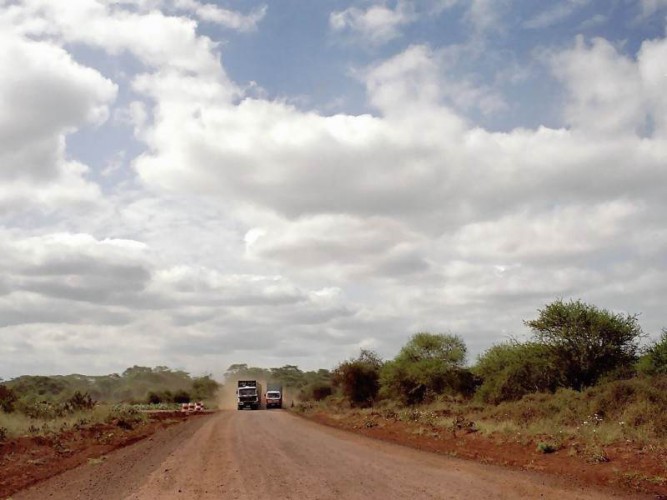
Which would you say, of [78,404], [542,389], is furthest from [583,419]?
[78,404]

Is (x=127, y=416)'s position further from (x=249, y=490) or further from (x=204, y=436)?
(x=249, y=490)

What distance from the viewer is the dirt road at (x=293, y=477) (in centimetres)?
1118

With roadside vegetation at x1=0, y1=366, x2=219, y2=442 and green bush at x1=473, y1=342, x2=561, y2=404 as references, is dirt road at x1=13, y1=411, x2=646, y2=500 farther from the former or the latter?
green bush at x1=473, y1=342, x2=561, y2=404

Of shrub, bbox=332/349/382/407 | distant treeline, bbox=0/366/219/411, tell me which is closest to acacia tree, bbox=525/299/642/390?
shrub, bbox=332/349/382/407

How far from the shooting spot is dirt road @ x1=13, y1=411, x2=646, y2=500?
11.2 meters

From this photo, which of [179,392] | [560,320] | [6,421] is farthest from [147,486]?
[179,392]

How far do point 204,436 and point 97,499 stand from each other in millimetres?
14006

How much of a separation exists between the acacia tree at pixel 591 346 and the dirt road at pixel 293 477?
14.0m

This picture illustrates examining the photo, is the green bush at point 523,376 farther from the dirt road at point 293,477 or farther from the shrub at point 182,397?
the shrub at point 182,397

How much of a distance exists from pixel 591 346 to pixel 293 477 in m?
21.3

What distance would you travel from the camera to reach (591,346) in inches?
1152

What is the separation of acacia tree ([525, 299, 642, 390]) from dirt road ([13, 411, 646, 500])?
45.8ft

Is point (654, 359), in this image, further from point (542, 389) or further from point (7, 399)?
point (7, 399)

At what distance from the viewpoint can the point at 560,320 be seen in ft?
99.7
